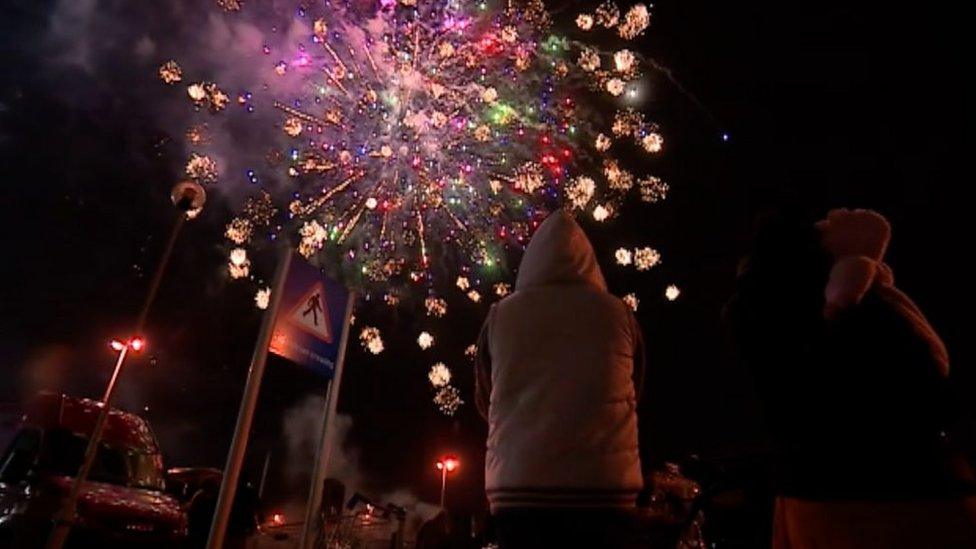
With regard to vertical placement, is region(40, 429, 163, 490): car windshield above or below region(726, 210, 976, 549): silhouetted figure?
above

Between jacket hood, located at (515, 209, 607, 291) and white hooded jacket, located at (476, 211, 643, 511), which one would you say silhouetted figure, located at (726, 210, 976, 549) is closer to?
white hooded jacket, located at (476, 211, 643, 511)

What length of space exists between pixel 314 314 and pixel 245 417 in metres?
1.10

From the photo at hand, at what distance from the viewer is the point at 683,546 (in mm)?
6277

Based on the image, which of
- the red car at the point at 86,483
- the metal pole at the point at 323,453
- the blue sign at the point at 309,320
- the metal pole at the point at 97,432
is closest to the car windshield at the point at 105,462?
the red car at the point at 86,483

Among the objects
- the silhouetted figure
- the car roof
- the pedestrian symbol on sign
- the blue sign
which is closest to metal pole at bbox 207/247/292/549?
the blue sign

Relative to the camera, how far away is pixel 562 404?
2.74 metres

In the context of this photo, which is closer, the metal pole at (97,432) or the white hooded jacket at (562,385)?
the white hooded jacket at (562,385)

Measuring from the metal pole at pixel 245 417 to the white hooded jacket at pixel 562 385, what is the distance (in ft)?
8.37

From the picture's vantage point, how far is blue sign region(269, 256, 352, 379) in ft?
17.8

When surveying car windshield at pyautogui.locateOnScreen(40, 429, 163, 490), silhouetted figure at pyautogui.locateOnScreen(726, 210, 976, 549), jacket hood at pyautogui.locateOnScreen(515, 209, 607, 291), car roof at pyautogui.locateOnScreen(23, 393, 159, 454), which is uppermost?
car roof at pyautogui.locateOnScreen(23, 393, 159, 454)

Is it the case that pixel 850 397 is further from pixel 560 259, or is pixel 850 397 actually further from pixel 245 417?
pixel 245 417

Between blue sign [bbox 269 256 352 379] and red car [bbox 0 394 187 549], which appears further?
red car [bbox 0 394 187 549]

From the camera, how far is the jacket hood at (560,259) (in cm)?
312

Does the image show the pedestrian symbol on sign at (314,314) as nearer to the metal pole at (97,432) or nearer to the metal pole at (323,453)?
the metal pole at (323,453)
